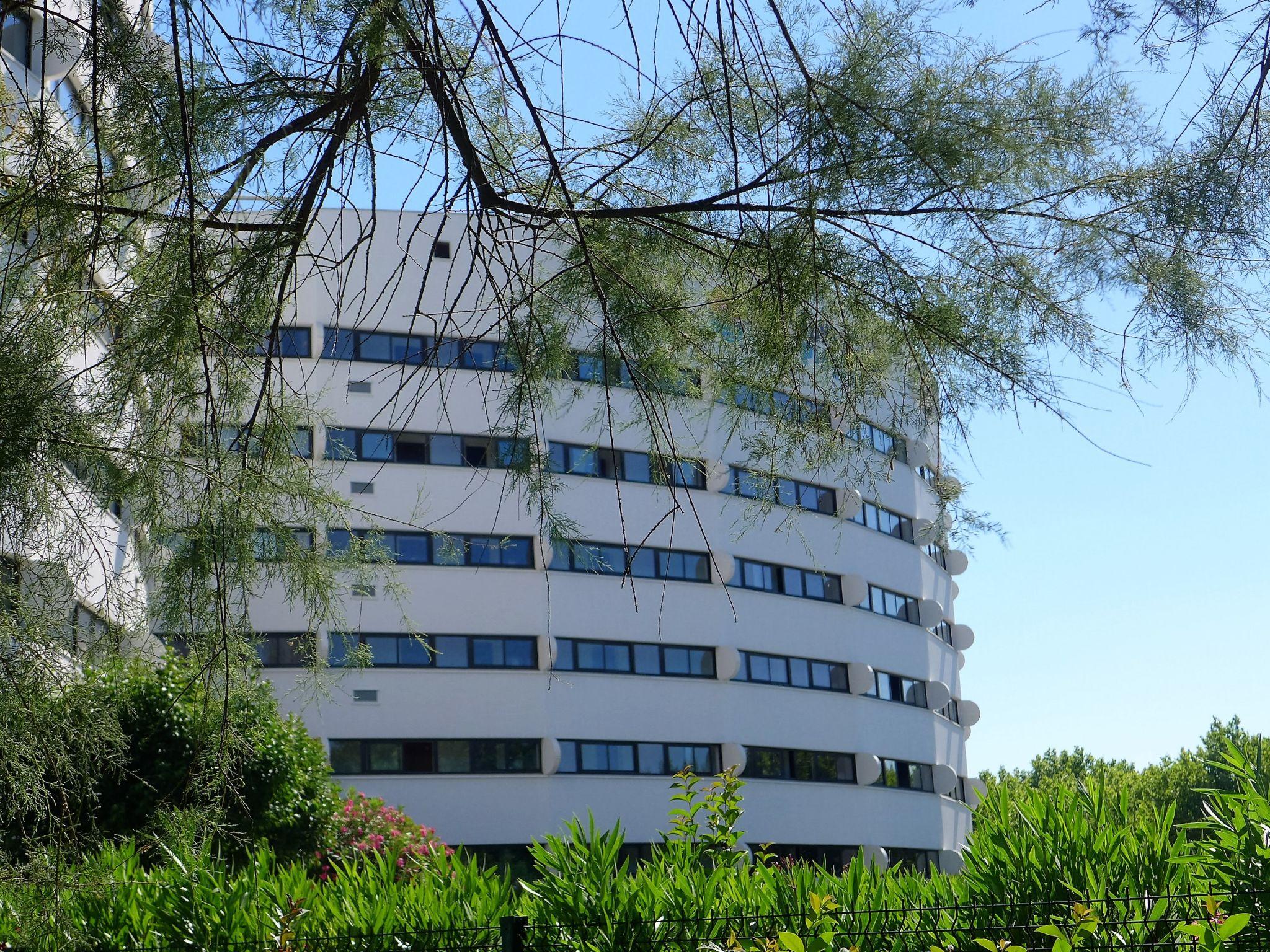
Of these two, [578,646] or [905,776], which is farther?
[905,776]

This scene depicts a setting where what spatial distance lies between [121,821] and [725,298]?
338 inches

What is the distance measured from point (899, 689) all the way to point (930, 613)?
182 cm

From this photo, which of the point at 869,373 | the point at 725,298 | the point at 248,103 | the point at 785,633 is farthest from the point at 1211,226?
the point at 785,633

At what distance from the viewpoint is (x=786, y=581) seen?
27500 millimetres

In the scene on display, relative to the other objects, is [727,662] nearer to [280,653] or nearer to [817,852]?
→ [817,852]

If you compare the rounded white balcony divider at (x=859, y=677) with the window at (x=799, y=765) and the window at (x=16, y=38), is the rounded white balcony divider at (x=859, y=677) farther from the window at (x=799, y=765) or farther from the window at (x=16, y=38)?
the window at (x=16, y=38)

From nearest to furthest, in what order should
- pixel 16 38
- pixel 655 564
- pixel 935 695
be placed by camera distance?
pixel 16 38 → pixel 655 564 → pixel 935 695

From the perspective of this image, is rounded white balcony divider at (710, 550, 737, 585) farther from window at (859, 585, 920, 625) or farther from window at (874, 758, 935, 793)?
window at (874, 758, 935, 793)

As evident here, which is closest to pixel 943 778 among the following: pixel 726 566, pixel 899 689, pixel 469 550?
pixel 899 689

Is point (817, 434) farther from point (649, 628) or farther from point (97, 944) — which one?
point (649, 628)

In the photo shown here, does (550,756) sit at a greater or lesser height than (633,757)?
lesser

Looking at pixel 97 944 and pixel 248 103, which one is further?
pixel 97 944

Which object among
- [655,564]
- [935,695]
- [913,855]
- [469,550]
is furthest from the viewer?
[935,695]

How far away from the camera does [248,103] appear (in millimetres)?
5023
